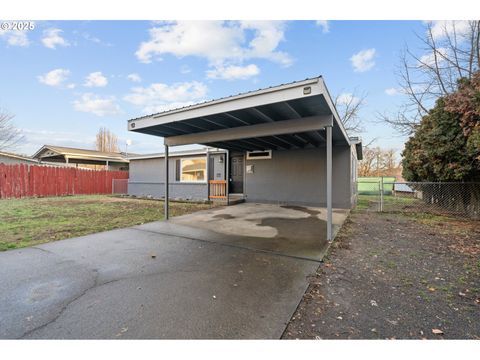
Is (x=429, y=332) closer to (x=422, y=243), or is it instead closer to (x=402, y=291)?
(x=402, y=291)

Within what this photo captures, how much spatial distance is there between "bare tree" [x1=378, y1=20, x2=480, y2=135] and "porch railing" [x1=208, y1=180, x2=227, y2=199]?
368 inches

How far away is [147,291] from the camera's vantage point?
2.37m

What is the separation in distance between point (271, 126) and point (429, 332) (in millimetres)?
4032

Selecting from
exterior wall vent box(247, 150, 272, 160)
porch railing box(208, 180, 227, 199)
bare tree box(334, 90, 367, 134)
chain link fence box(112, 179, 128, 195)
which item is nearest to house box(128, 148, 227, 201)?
porch railing box(208, 180, 227, 199)

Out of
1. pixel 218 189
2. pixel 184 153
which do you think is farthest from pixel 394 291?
pixel 184 153

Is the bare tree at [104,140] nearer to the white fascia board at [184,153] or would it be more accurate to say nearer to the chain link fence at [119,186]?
the chain link fence at [119,186]

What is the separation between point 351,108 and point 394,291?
21.1m

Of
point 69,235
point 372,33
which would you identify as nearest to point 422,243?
point 372,33

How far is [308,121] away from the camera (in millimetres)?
4422

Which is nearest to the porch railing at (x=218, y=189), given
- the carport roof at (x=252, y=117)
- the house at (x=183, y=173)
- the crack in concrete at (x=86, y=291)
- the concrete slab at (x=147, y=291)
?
the house at (x=183, y=173)

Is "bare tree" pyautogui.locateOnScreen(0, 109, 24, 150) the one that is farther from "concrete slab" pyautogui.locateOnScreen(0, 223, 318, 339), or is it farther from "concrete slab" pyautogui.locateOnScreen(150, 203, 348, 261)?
"concrete slab" pyautogui.locateOnScreen(0, 223, 318, 339)

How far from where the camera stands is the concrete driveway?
5.78 ft

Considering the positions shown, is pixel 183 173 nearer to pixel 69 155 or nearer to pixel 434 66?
pixel 69 155

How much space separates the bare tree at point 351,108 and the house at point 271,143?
13.0 m
